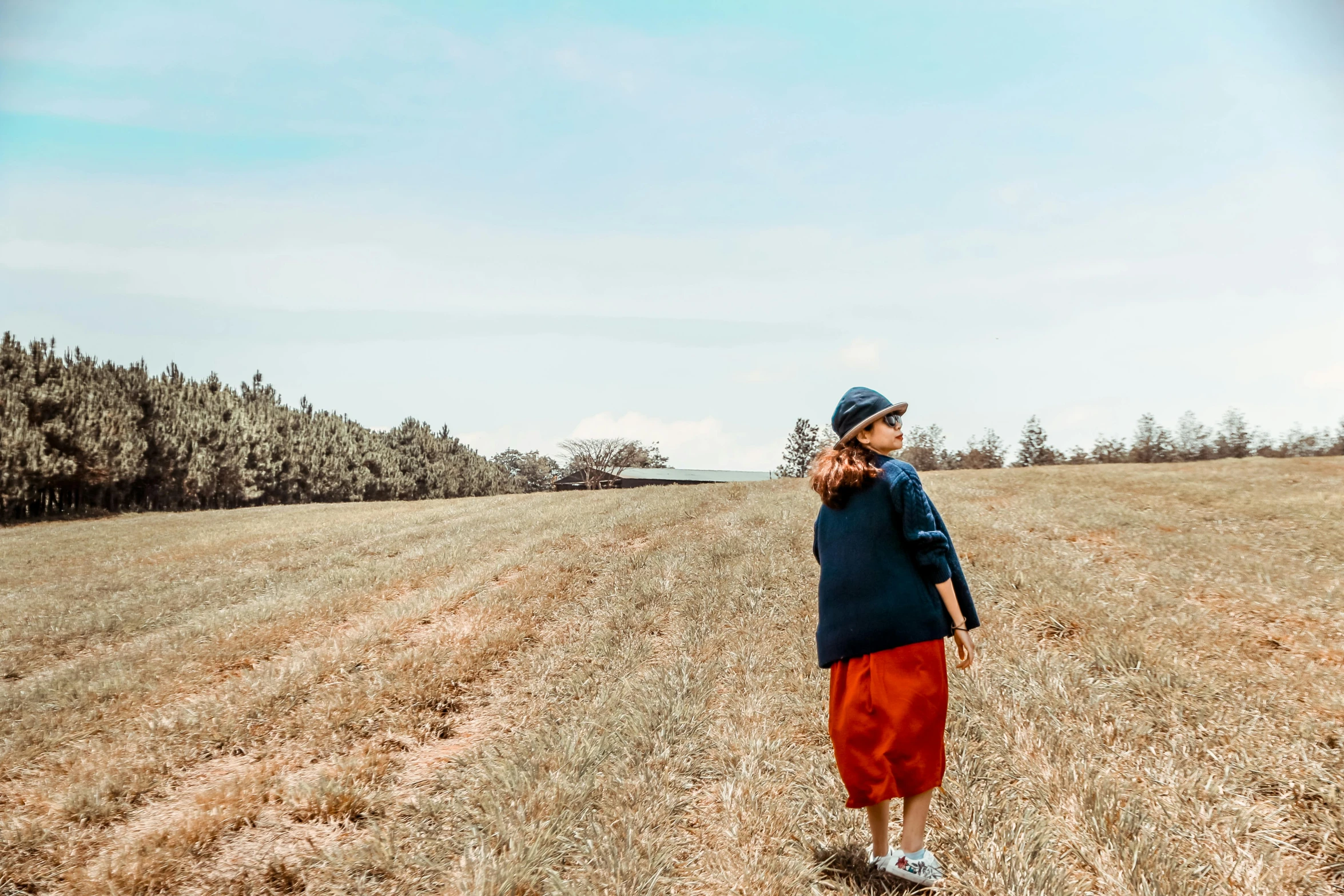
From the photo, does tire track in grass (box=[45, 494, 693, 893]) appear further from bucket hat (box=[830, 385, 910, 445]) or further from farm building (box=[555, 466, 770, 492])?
farm building (box=[555, 466, 770, 492])

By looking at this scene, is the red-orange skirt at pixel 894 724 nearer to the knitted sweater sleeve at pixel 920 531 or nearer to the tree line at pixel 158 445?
the knitted sweater sleeve at pixel 920 531

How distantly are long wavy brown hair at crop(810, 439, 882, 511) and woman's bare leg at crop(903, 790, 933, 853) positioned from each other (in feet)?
5.05

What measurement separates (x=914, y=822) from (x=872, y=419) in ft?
6.87

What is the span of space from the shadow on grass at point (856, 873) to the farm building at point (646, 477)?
77381mm

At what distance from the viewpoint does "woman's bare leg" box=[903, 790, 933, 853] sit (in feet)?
11.5

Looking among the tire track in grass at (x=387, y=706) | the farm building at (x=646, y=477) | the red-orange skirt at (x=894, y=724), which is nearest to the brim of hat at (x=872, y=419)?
the red-orange skirt at (x=894, y=724)

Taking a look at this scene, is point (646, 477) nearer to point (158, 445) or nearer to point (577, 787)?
point (158, 445)

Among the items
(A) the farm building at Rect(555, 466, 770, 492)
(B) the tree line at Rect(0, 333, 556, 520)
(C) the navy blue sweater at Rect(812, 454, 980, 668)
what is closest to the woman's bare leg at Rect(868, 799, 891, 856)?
(C) the navy blue sweater at Rect(812, 454, 980, 668)

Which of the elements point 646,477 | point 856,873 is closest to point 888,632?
point 856,873

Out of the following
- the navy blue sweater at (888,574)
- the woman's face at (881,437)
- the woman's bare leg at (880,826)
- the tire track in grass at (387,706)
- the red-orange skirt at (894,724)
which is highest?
the woman's face at (881,437)

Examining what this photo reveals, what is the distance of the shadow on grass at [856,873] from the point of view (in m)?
3.56

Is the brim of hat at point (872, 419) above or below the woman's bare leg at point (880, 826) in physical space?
above

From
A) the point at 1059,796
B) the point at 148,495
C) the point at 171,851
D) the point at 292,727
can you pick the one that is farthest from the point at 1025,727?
the point at 148,495

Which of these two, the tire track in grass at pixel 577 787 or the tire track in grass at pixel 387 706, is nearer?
the tire track in grass at pixel 577 787
